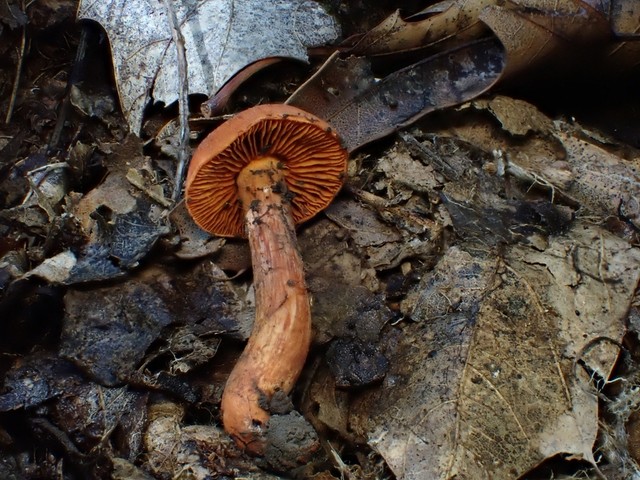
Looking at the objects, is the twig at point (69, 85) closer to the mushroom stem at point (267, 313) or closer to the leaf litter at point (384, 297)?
the leaf litter at point (384, 297)

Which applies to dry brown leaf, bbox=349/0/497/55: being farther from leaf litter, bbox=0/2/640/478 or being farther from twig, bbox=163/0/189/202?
twig, bbox=163/0/189/202

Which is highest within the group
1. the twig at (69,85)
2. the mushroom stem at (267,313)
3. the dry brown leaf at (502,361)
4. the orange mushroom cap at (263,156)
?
the twig at (69,85)

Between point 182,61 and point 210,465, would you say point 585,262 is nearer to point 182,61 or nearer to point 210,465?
point 210,465

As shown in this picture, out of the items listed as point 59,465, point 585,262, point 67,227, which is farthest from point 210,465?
point 585,262

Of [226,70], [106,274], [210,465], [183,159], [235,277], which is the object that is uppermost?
[226,70]

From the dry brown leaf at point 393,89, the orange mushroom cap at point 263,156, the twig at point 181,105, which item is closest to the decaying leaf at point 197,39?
the twig at point 181,105

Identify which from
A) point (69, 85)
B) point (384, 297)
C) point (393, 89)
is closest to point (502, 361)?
point (384, 297)

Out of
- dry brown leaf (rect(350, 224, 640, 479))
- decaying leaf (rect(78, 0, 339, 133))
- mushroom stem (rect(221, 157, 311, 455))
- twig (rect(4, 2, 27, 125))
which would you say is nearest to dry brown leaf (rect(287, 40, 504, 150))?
decaying leaf (rect(78, 0, 339, 133))
